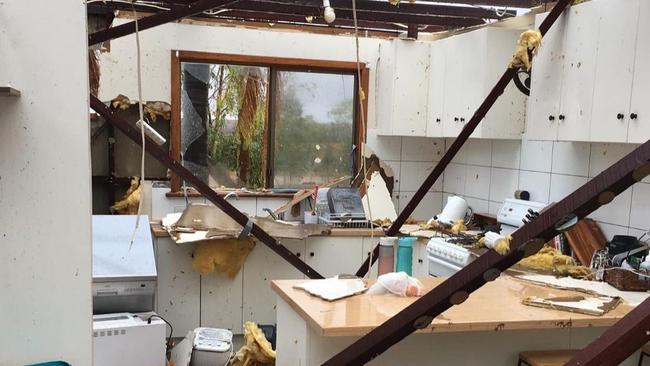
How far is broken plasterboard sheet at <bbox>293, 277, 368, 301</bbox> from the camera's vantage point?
2.17 m

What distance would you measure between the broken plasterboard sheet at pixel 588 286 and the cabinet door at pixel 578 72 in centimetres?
74

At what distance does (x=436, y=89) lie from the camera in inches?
173

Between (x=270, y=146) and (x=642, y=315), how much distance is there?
394cm

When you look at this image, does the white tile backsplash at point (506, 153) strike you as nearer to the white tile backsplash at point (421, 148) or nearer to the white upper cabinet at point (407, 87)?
the white upper cabinet at point (407, 87)

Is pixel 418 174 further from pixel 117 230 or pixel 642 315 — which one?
pixel 642 315

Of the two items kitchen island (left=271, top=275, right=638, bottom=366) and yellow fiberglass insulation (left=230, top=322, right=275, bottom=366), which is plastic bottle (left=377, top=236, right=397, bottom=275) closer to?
kitchen island (left=271, top=275, right=638, bottom=366)

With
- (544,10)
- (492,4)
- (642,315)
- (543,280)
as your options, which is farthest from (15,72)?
(544,10)

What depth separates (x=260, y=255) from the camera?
12.8ft

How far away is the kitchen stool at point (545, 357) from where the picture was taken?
6.77 ft

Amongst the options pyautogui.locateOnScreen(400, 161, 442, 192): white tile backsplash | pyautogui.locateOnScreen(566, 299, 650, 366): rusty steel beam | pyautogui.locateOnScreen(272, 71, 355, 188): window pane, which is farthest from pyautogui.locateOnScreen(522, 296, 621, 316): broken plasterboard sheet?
pyautogui.locateOnScreen(272, 71, 355, 188): window pane

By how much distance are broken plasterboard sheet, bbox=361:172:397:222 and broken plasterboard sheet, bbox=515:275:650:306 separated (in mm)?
1801

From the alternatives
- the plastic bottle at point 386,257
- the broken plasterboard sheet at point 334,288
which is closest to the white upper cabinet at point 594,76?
the plastic bottle at point 386,257

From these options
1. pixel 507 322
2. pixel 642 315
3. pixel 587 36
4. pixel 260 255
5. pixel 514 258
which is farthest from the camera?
pixel 260 255

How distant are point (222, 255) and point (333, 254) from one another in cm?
78
